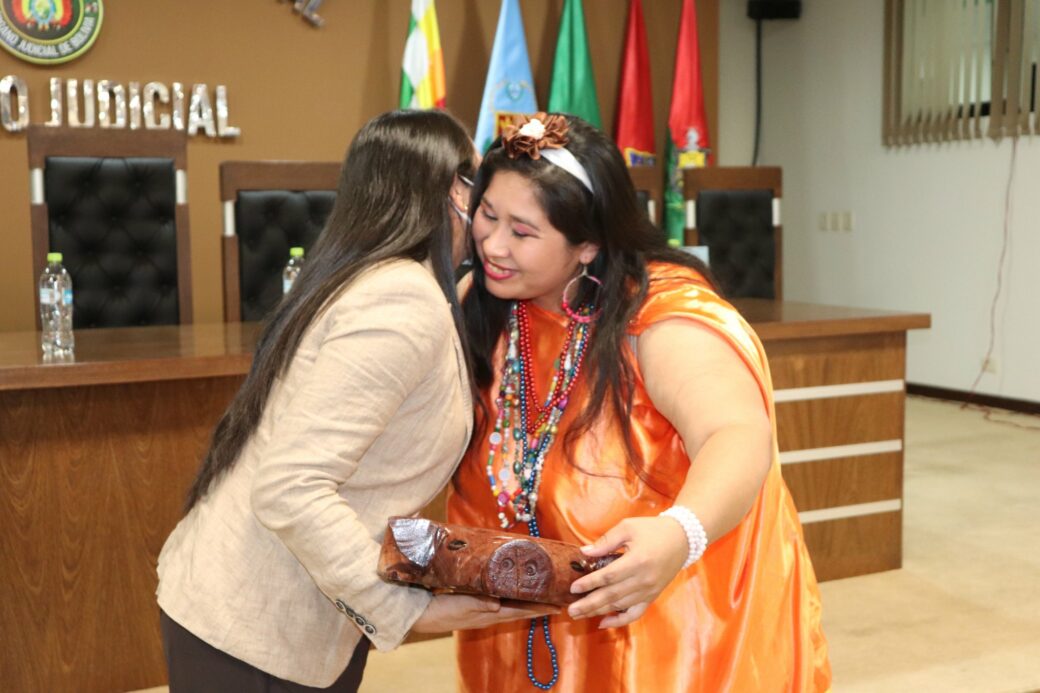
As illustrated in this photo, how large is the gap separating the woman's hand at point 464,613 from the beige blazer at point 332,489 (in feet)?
0.06

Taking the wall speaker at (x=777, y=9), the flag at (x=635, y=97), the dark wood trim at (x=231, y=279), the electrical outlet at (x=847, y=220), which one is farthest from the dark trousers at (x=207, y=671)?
the wall speaker at (x=777, y=9)

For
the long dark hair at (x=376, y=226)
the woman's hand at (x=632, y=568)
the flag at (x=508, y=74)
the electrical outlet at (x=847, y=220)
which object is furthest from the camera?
the electrical outlet at (x=847, y=220)

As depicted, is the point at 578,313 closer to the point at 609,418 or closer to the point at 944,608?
the point at 609,418

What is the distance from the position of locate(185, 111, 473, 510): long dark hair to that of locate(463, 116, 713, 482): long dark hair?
3.6 inches

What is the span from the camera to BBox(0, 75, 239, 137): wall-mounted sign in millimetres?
5172

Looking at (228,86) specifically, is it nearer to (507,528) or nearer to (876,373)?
(876,373)

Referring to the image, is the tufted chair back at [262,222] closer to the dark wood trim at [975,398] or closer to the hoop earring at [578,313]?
the hoop earring at [578,313]

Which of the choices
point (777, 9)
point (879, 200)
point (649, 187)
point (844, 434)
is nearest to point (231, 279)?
point (649, 187)

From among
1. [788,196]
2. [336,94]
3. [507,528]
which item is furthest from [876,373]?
[788,196]

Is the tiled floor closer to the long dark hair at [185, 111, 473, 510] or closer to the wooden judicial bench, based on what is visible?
the wooden judicial bench

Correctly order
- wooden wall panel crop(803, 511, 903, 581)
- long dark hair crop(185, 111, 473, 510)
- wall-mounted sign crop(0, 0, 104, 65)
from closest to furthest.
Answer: long dark hair crop(185, 111, 473, 510) < wooden wall panel crop(803, 511, 903, 581) < wall-mounted sign crop(0, 0, 104, 65)

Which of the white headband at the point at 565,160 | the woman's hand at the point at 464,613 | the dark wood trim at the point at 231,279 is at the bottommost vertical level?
the woman's hand at the point at 464,613

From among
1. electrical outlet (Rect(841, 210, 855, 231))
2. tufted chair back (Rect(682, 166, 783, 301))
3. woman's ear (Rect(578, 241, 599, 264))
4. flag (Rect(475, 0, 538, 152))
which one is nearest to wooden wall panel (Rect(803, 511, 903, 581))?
tufted chair back (Rect(682, 166, 783, 301))

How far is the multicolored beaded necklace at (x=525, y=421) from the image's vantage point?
1456 millimetres
